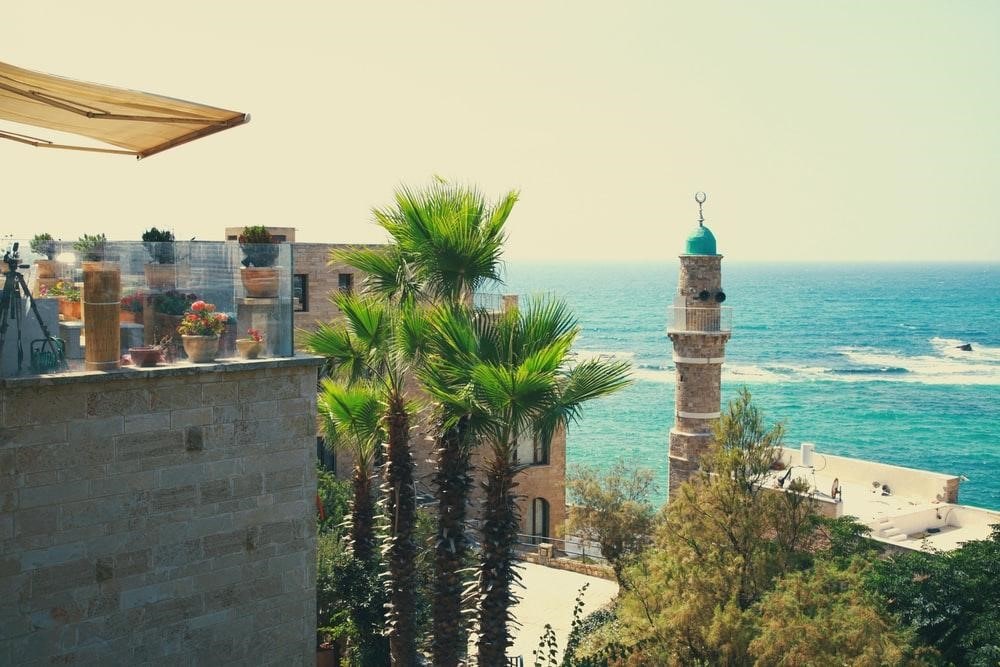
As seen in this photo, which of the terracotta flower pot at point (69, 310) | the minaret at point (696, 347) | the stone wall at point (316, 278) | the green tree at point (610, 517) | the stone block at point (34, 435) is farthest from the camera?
the minaret at point (696, 347)

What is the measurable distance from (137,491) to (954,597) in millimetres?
12774

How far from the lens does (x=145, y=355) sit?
1005cm

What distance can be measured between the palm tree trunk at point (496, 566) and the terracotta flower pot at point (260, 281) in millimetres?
3639

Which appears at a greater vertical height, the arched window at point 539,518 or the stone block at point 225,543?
the stone block at point 225,543

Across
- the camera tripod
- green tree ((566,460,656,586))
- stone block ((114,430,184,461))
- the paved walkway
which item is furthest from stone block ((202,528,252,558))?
green tree ((566,460,656,586))

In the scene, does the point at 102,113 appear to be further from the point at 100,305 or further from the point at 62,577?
the point at 62,577

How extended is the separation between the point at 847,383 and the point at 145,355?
10833 centimetres

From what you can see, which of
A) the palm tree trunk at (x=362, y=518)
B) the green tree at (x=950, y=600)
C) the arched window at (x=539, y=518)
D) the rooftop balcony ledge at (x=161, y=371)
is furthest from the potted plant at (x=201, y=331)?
the arched window at (x=539, y=518)

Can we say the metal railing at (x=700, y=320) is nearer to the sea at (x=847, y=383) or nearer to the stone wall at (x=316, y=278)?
the stone wall at (x=316, y=278)

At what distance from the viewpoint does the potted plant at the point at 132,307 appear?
1007cm

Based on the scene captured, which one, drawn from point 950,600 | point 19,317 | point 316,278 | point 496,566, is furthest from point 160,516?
point 316,278

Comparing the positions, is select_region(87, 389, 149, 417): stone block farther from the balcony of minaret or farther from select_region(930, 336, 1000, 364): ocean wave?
select_region(930, 336, 1000, 364): ocean wave

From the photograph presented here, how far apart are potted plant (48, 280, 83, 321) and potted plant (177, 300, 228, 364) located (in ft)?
3.30

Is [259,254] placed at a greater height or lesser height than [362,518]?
greater
